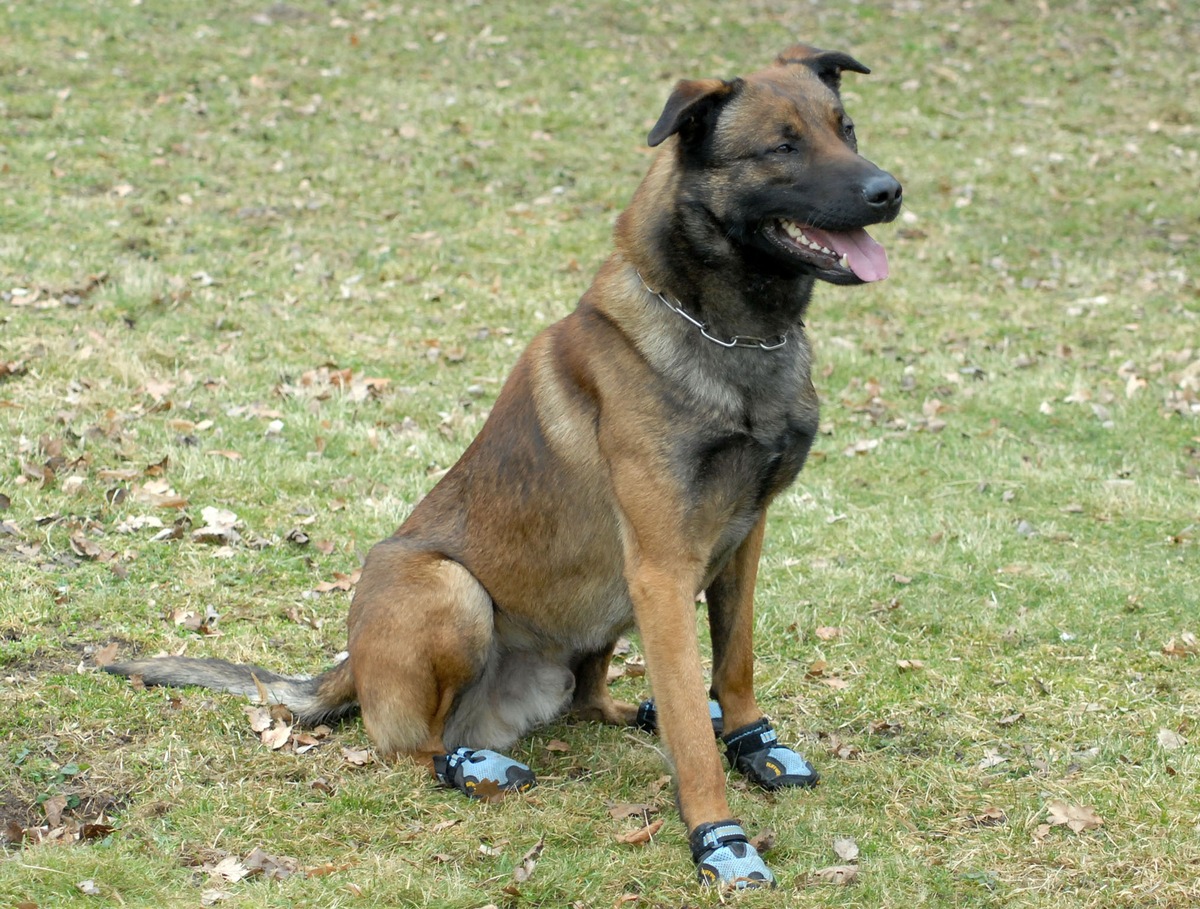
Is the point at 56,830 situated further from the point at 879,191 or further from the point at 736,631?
the point at 879,191

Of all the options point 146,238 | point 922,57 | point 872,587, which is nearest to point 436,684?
point 872,587

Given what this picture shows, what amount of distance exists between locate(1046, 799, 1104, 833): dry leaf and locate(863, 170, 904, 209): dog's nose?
1.86 metres

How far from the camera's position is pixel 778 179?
3482mm

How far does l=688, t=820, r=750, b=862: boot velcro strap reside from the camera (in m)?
3.38

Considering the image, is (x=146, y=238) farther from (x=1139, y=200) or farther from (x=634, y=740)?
(x=1139, y=200)

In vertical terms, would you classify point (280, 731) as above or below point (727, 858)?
below

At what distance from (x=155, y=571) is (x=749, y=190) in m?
3.09

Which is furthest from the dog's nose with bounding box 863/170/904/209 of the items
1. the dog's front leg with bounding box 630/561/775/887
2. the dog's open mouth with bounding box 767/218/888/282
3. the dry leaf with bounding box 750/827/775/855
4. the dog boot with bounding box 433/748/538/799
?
the dog boot with bounding box 433/748/538/799

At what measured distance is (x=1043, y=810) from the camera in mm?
3678

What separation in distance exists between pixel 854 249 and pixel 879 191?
0.19 meters

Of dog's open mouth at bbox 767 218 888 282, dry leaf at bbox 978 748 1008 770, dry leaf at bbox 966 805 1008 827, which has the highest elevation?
dog's open mouth at bbox 767 218 888 282

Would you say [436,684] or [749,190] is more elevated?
[749,190]

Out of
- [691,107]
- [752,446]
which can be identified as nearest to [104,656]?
[752,446]

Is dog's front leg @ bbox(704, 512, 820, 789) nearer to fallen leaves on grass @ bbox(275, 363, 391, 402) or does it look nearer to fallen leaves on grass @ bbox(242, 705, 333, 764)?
fallen leaves on grass @ bbox(242, 705, 333, 764)
